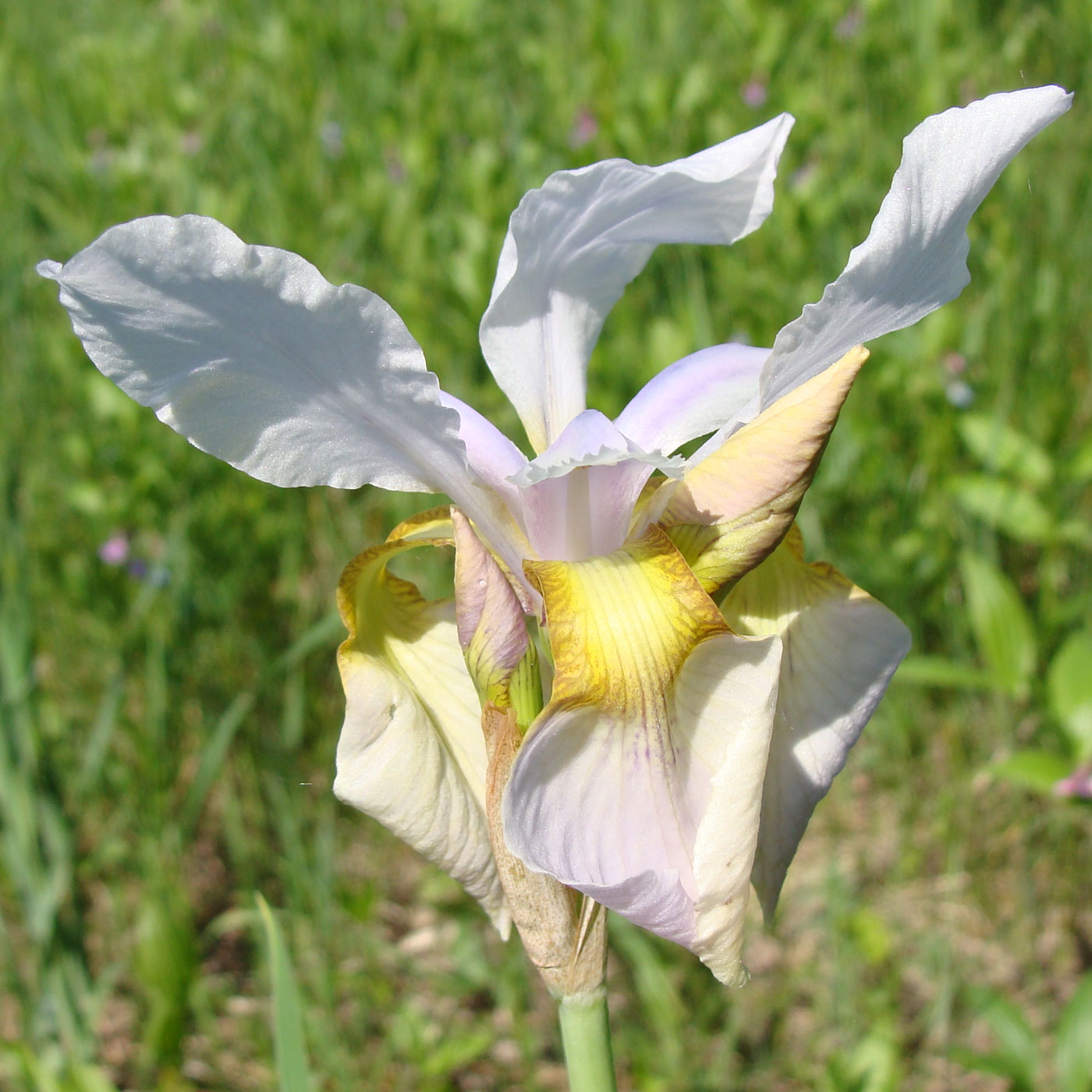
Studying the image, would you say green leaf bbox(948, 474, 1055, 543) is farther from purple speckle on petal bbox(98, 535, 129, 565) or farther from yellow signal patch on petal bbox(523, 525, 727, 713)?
purple speckle on petal bbox(98, 535, 129, 565)

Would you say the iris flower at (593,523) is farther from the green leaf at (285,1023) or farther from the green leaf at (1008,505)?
the green leaf at (1008,505)

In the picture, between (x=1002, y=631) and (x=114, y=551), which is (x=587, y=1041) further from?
(x=114, y=551)

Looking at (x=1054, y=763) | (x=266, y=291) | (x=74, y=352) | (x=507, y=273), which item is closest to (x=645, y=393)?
(x=507, y=273)

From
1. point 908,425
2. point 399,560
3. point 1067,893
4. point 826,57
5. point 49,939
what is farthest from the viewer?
point 826,57

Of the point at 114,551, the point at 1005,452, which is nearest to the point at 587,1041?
the point at 1005,452

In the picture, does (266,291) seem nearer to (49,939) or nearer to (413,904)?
(49,939)

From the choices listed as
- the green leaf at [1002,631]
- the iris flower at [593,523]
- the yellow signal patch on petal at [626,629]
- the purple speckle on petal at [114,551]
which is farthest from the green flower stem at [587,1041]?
the purple speckle on petal at [114,551]
